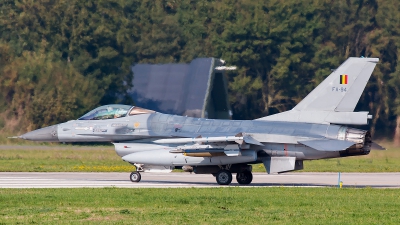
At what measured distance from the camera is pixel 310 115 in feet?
74.6

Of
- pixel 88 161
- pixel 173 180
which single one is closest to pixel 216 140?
pixel 173 180

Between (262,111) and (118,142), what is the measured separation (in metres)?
33.1

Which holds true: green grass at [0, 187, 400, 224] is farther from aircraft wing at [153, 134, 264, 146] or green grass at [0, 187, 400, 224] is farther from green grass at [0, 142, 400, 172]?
green grass at [0, 142, 400, 172]

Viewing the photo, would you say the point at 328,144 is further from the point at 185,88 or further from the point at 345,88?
the point at 185,88

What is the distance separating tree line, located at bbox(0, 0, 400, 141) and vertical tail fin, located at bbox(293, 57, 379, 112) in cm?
2633

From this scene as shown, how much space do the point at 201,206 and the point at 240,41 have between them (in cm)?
4158

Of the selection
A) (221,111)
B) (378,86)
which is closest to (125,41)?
(221,111)

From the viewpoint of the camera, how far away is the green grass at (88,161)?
99.9 ft

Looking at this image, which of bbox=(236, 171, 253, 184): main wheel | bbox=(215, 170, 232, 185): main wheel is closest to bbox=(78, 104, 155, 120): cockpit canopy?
bbox=(215, 170, 232, 185): main wheel

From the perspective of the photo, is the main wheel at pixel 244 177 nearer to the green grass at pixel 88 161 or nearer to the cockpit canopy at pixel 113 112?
the cockpit canopy at pixel 113 112

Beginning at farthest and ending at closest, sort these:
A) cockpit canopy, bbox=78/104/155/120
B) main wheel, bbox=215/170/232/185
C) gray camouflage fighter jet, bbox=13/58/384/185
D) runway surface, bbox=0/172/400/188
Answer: cockpit canopy, bbox=78/104/155/120, main wheel, bbox=215/170/232/185, runway surface, bbox=0/172/400/188, gray camouflage fighter jet, bbox=13/58/384/185

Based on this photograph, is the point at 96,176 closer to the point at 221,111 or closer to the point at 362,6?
the point at 221,111

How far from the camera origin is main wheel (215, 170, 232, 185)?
901 inches

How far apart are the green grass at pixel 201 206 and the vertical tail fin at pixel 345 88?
309 centimetres
